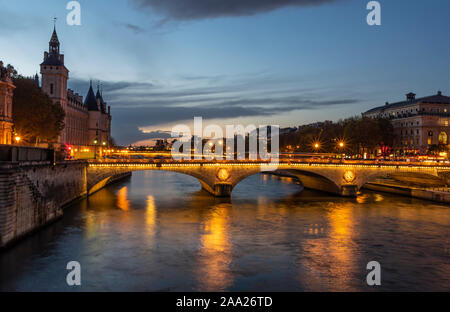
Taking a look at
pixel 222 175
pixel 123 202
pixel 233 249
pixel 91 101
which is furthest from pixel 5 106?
pixel 91 101

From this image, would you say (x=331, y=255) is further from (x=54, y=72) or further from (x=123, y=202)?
(x=54, y=72)

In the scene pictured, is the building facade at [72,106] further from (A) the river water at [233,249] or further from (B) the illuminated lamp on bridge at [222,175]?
(A) the river water at [233,249]

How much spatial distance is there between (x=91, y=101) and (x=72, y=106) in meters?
23.1

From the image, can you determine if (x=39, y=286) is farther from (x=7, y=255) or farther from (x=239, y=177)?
(x=239, y=177)

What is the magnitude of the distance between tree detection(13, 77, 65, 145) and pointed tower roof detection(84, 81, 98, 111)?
211ft

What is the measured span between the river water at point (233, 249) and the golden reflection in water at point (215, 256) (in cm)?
6

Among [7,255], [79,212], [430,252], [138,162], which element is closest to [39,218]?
[7,255]

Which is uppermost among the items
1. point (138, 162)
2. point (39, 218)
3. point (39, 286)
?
point (138, 162)

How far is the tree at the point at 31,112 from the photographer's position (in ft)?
181

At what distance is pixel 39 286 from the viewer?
66.3ft

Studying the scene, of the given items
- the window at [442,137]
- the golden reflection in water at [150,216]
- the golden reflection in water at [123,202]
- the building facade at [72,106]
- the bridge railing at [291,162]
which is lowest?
the golden reflection in water at [150,216]

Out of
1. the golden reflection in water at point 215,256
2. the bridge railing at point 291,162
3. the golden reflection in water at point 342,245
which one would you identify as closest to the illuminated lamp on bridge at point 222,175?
the bridge railing at point 291,162

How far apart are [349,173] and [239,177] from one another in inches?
647

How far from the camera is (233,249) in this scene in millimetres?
28141
